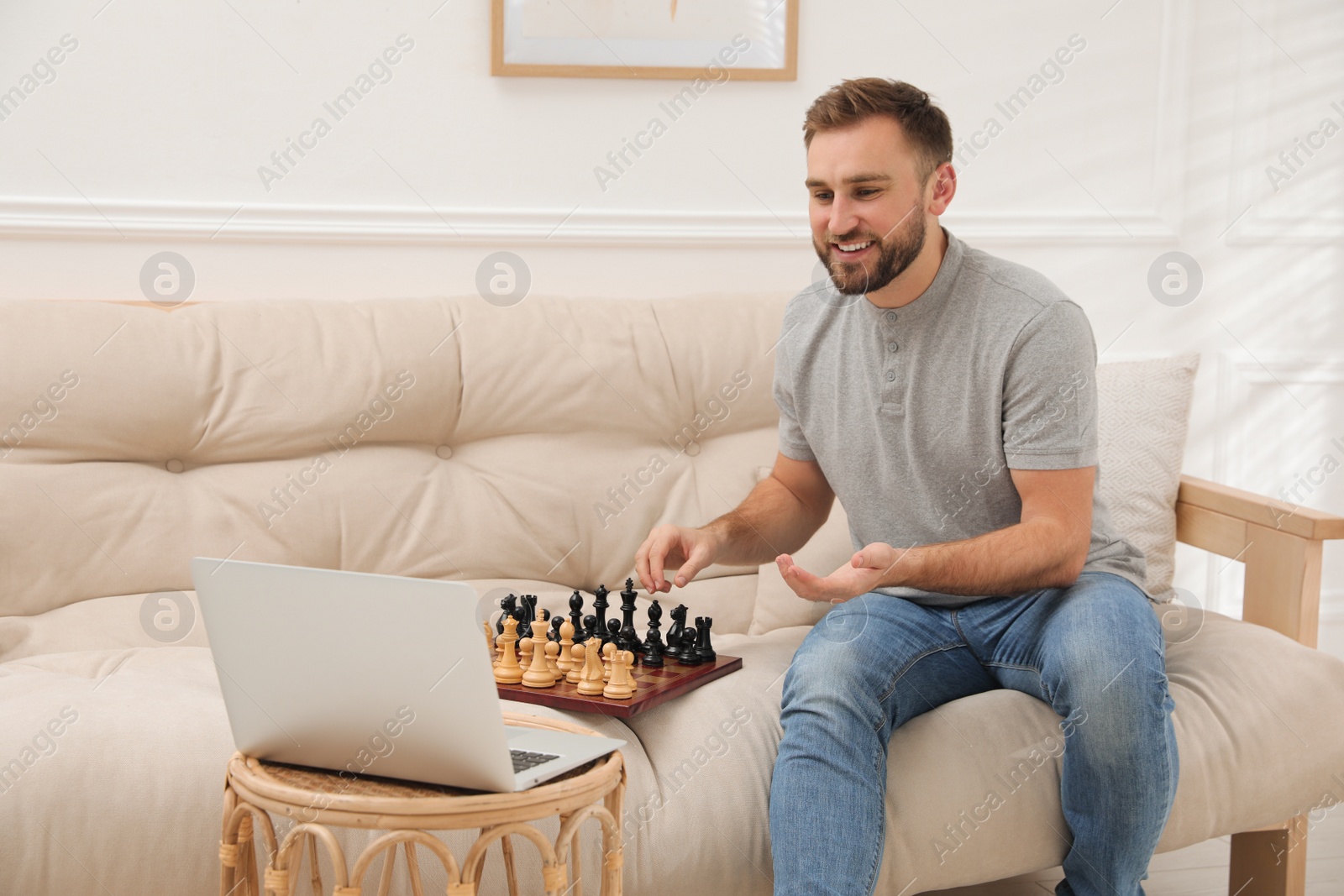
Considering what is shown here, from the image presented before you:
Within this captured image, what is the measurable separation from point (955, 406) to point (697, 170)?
1047 mm

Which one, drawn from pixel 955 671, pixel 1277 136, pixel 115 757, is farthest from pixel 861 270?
pixel 1277 136

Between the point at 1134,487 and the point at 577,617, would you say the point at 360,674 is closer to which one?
the point at 577,617

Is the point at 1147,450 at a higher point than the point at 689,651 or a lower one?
higher

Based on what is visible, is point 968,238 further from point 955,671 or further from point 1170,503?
point 955,671

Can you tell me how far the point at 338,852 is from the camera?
3.31 feet

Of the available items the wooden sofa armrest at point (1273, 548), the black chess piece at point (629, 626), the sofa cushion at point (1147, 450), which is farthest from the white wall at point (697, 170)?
the black chess piece at point (629, 626)

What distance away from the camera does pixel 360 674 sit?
1007mm

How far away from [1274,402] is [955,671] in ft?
5.44

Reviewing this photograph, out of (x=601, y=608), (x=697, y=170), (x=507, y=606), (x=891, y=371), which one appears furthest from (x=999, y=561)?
(x=697, y=170)

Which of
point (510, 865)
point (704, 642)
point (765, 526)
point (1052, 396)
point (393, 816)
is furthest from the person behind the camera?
point (765, 526)

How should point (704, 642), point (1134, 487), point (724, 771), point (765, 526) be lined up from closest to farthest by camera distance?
1. point (724, 771)
2. point (704, 642)
3. point (765, 526)
4. point (1134, 487)

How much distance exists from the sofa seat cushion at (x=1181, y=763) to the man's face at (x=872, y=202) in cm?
60

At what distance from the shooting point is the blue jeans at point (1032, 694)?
4.24 ft

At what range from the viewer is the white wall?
2.16m
